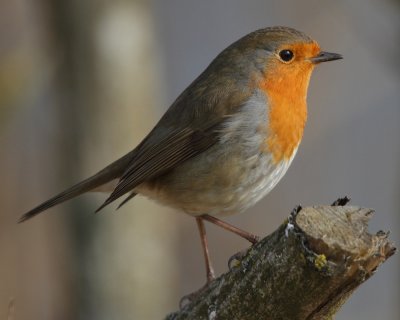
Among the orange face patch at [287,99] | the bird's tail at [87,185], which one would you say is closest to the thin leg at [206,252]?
the bird's tail at [87,185]

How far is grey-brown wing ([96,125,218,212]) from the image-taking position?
4.48m

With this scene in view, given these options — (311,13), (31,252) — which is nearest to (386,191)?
(311,13)

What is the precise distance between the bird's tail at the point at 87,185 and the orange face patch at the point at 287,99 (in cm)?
92

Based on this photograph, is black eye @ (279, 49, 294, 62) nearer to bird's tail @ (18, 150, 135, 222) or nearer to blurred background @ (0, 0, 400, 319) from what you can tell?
blurred background @ (0, 0, 400, 319)

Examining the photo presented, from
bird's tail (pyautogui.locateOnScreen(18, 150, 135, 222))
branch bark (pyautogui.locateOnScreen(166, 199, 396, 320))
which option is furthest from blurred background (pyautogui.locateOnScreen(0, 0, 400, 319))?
branch bark (pyautogui.locateOnScreen(166, 199, 396, 320))

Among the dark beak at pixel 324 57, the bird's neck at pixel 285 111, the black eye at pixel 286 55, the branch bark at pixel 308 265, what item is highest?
the black eye at pixel 286 55

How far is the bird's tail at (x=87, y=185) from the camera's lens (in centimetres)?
477

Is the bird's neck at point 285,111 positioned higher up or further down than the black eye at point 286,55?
further down

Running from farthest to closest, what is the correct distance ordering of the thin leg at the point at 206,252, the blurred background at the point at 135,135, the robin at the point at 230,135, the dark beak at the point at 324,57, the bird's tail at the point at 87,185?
the blurred background at the point at 135,135 < the bird's tail at the point at 87,185 < the dark beak at the point at 324,57 < the thin leg at the point at 206,252 < the robin at the point at 230,135

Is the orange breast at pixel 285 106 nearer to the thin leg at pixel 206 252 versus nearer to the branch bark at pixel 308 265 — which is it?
the thin leg at pixel 206 252

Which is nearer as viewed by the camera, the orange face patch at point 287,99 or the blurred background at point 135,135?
the orange face patch at point 287,99

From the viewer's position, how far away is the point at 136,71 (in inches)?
228

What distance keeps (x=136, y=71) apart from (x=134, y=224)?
1.09m

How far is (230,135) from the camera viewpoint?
4375mm
